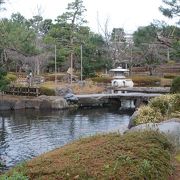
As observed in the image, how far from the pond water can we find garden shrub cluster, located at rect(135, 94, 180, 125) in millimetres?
1267

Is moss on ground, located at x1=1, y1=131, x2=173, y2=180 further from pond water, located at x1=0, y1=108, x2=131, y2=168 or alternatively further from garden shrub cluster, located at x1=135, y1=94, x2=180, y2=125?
pond water, located at x1=0, y1=108, x2=131, y2=168

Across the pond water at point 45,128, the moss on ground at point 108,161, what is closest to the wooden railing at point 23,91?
the pond water at point 45,128

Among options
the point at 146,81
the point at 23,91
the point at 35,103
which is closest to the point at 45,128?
the point at 35,103

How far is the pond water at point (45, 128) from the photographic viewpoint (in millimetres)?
15844

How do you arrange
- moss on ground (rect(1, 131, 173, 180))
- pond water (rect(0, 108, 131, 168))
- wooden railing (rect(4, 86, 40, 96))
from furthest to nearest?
wooden railing (rect(4, 86, 40, 96)) < pond water (rect(0, 108, 131, 168)) < moss on ground (rect(1, 131, 173, 180))

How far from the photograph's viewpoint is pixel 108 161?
476cm

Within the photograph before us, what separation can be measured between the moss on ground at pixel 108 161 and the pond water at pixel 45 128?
24.6 ft

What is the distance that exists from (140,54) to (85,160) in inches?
1844

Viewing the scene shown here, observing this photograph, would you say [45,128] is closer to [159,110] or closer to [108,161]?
[159,110]

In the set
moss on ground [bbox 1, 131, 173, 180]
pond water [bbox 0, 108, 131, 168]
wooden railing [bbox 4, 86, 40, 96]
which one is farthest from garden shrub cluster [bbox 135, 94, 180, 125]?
wooden railing [bbox 4, 86, 40, 96]

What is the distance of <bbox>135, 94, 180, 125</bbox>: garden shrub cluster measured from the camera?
11656 millimetres

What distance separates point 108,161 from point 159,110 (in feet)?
26.0

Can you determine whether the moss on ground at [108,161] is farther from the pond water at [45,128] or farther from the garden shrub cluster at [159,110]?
the pond water at [45,128]

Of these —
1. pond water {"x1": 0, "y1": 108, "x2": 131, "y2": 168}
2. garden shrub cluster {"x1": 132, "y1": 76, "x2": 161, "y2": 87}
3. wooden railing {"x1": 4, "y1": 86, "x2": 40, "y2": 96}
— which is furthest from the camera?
garden shrub cluster {"x1": 132, "y1": 76, "x2": 161, "y2": 87}
